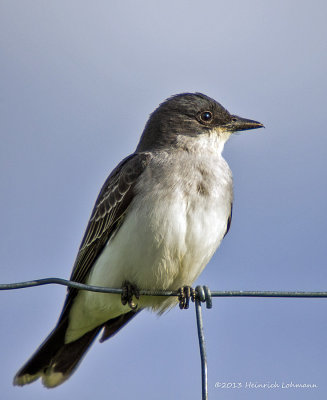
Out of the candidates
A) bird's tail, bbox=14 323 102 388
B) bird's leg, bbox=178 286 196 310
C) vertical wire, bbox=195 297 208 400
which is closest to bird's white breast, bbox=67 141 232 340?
bird's leg, bbox=178 286 196 310

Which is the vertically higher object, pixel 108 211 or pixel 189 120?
pixel 189 120

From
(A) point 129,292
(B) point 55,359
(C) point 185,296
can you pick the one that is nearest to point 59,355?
(B) point 55,359

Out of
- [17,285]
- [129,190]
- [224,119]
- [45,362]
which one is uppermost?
[224,119]

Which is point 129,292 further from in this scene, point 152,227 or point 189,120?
point 189,120

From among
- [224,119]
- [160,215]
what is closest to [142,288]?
[160,215]

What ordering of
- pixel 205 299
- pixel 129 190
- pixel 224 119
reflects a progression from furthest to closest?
pixel 224 119
pixel 129 190
pixel 205 299

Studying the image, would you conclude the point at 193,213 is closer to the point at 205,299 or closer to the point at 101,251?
the point at 101,251

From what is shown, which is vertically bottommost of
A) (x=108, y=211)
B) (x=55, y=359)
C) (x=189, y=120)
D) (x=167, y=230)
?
(x=55, y=359)

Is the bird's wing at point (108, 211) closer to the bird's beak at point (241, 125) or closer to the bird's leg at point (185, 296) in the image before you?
the bird's leg at point (185, 296)
